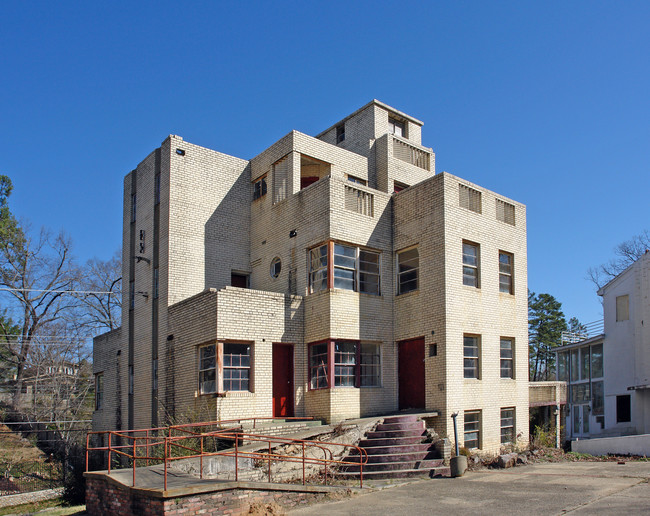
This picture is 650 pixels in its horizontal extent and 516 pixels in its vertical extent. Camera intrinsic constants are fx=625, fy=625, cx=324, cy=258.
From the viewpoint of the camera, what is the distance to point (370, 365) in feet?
60.7

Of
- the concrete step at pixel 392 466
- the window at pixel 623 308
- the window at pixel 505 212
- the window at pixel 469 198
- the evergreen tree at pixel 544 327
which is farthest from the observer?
the evergreen tree at pixel 544 327

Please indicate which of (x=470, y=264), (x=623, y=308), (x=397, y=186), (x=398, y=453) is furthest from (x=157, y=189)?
(x=623, y=308)

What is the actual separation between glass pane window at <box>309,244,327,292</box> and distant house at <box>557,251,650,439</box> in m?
16.3

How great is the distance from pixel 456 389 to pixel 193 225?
9.84 m

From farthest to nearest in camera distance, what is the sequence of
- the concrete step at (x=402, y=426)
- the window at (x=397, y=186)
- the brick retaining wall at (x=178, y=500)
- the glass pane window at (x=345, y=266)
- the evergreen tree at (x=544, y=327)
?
the evergreen tree at (x=544, y=327), the window at (x=397, y=186), the glass pane window at (x=345, y=266), the concrete step at (x=402, y=426), the brick retaining wall at (x=178, y=500)

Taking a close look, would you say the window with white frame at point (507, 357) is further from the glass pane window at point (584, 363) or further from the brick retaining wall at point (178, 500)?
the glass pane window at point (584, 363)

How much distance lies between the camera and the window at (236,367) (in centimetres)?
1705

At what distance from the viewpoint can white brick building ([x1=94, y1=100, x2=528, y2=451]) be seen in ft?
57.4

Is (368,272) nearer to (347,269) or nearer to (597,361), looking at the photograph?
(347,269)

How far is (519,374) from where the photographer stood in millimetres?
19703

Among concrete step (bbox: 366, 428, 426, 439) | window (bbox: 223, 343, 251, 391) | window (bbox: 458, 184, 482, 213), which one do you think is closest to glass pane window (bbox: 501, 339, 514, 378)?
window (bbox: 458, 184, 482, 213)

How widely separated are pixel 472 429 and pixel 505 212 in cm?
709

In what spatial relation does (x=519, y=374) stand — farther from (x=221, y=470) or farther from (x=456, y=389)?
(x=221, y=470)

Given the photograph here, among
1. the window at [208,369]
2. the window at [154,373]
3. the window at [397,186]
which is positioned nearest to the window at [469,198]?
the window at [397,186]
